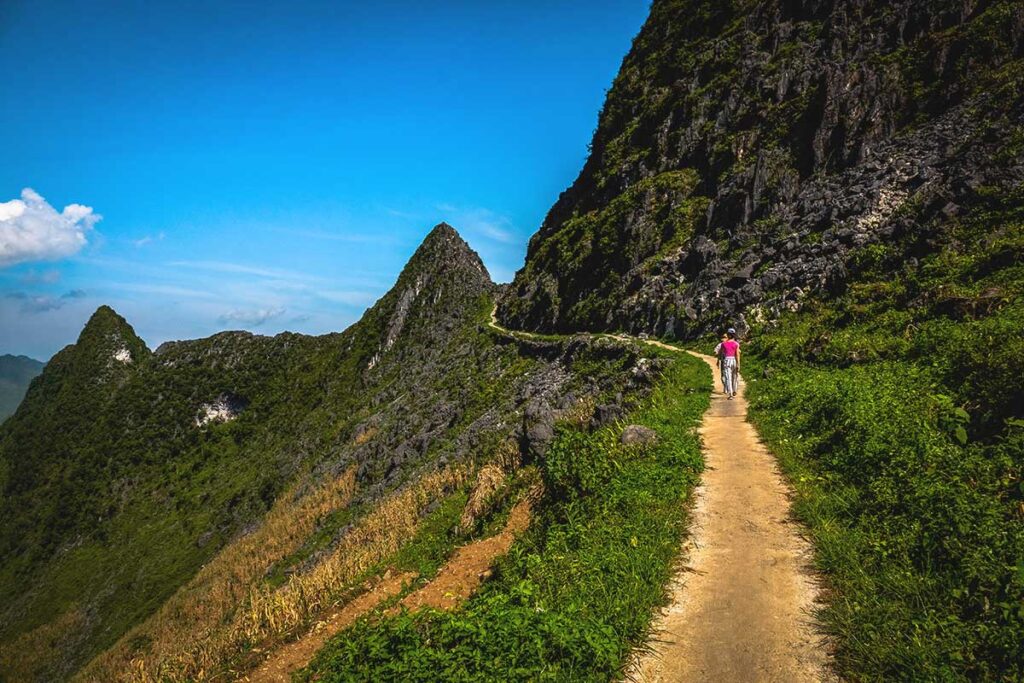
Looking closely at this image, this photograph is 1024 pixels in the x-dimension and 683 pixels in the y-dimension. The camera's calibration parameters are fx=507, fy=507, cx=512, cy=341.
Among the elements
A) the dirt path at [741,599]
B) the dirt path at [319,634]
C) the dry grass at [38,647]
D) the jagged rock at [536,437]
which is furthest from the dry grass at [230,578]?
the dirt path at [741,599]

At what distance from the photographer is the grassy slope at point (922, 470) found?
4.80 m

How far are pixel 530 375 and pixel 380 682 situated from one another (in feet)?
108

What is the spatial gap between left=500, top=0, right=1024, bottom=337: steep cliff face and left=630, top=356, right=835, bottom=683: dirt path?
2106 centimetres

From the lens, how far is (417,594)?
968cm

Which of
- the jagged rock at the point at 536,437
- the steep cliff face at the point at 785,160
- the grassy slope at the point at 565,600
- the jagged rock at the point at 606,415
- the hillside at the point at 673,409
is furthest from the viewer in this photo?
the steep cliff face at the point at 785,160

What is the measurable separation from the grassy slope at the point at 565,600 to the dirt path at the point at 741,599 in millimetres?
327

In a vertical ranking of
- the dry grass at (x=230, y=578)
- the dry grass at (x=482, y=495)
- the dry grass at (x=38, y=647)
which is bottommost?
the dry grass at (x=38, y=647)

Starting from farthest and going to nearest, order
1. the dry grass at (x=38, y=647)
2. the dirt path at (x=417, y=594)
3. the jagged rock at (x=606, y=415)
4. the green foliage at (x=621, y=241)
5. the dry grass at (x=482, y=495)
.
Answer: the dry grass at (x=38, y=647) → the green foliage at (x=621, y=241) → the jagged rock at (x=606, y=415) → the dry grass at (x=482, y=495) → the dirt path at (x=417, y=594)

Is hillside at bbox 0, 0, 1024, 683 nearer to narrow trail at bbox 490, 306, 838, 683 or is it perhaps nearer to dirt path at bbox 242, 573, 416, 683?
narrow trail at bbox 490, 306, 838, 683

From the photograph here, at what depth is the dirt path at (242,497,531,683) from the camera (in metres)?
8.20

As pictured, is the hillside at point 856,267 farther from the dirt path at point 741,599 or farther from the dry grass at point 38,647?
the dry grass at point 38,647

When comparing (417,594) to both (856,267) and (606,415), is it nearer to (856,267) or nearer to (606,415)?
(606,415)

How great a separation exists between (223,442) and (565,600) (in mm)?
130023

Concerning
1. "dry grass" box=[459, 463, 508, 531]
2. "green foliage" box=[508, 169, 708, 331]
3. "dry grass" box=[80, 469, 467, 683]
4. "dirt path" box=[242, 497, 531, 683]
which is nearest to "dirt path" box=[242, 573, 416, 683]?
"dirt path" box=[242, 497, 531, 683]
